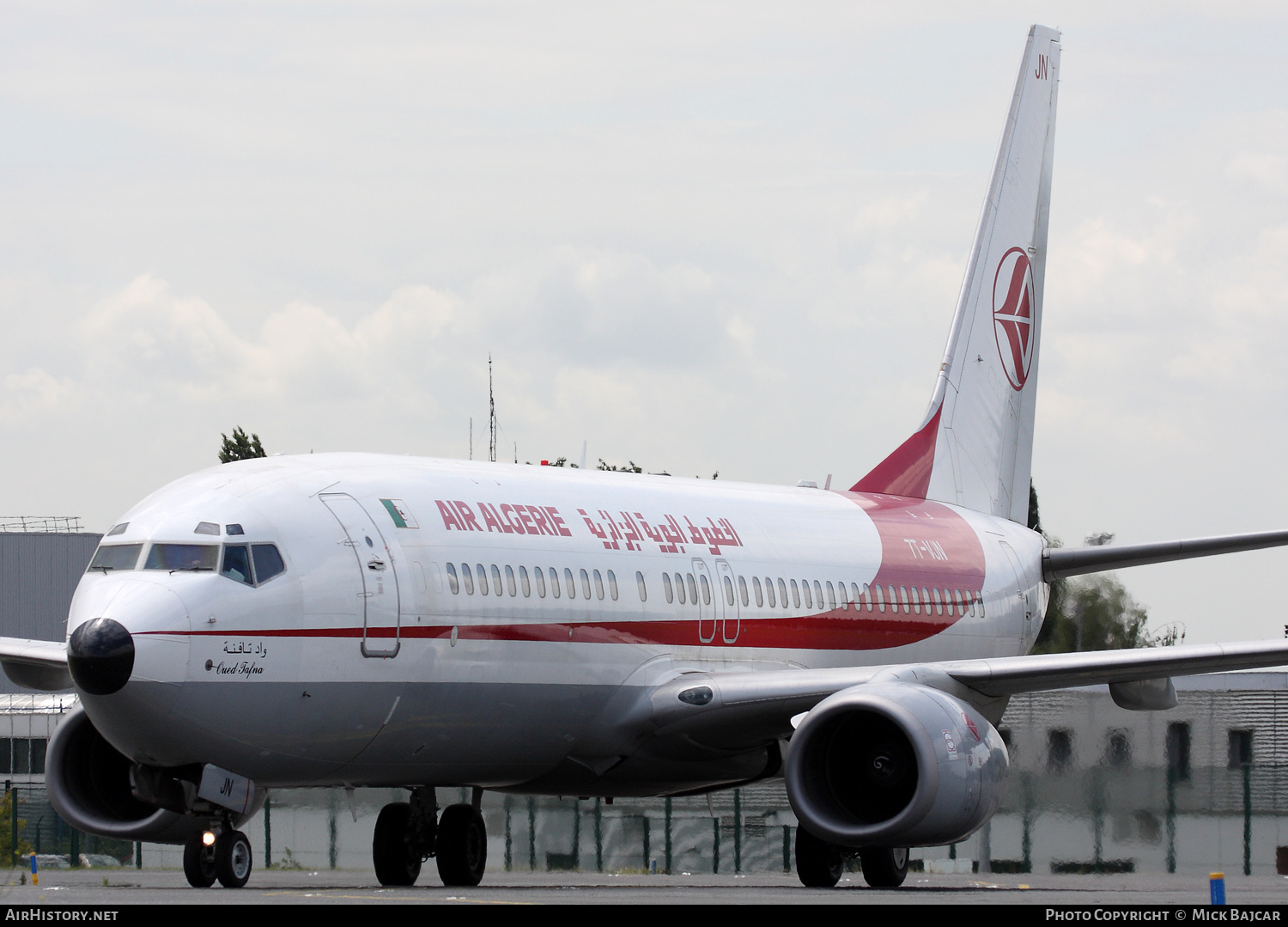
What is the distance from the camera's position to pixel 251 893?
15727 millimetres

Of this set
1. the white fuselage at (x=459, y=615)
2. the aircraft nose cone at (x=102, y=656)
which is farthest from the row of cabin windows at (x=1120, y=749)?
the aircraft nose cone at (x=102, y=656)

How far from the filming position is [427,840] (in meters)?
20.3

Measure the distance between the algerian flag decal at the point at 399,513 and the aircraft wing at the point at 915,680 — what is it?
339 centimetres

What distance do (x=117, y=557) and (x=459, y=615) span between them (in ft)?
9.76

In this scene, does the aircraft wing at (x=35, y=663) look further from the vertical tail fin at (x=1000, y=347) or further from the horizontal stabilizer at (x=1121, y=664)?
the vertical tail fin at (x=1000, y=347)

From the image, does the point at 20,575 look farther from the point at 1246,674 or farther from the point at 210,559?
the point at 210,559

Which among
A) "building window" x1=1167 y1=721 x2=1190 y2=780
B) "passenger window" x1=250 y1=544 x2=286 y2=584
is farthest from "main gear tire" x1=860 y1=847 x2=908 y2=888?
"passenger window" x1=250 y1=544 x2=286 y2=584

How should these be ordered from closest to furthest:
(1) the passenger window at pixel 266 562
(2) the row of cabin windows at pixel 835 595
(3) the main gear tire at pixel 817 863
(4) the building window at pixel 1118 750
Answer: (1) the passenger window at pixel 266 562 → (2) the row of cabin windows at pixel 835 595 → (3) the main gear tire at pixel 817 863 → (4) the building window at pixel 1118 750

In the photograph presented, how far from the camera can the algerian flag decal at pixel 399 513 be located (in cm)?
1712

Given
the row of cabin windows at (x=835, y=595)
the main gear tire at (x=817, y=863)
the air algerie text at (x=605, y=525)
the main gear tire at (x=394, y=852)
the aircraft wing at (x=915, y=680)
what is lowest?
the main gear tire at (x=817, y=863)

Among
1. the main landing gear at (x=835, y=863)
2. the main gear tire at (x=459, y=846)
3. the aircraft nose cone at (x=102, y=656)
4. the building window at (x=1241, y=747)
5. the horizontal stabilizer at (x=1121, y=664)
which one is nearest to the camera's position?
the aircraft nose cone at (x=102, y=656)

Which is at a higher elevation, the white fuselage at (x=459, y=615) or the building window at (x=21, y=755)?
the white fuselage at (x=459, y=615)

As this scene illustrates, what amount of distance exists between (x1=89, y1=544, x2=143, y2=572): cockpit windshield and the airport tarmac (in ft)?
8.10

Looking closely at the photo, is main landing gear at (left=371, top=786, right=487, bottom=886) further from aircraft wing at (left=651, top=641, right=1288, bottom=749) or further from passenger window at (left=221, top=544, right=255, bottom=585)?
passenger window at (left=221, top=544, right=255, bottom=585)
